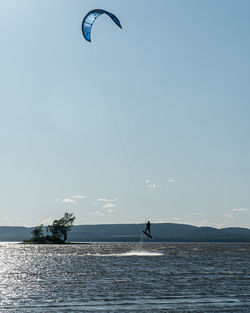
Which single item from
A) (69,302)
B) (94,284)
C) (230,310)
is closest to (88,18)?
(94,284)

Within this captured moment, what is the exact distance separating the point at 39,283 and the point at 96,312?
1692 centimetres

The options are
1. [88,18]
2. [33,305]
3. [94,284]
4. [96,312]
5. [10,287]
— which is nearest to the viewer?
[96,312]

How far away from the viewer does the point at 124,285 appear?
126 feet

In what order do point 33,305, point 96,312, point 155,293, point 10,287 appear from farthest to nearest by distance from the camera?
point 10,287 → point 155,293 → point 33,305 → point 96,312

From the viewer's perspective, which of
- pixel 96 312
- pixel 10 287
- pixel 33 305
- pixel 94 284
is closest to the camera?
pixel 96 312

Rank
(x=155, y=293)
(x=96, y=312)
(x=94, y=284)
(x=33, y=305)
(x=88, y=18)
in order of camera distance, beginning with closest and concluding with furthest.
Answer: (x=96, y=312) < (x=33, y=305) < (x=155, y=293) < (x=94, y=284) < (x=88, y=18)

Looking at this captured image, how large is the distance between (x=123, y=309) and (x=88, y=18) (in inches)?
1274

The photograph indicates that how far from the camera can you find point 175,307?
2694 centimetres

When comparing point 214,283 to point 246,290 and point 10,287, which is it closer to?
point 246,290

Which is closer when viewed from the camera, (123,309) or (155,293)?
(123,309)

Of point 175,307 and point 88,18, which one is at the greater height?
point 88,18

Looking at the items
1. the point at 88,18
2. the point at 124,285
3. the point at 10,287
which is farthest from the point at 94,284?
the point at 88,18

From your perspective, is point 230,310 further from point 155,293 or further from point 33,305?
point 33,305

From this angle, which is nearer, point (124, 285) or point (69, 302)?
point (69, 302)
